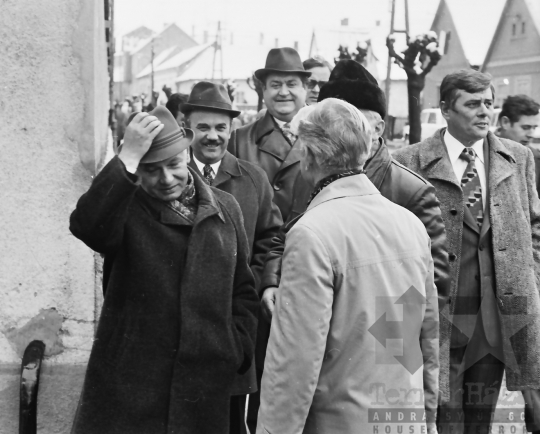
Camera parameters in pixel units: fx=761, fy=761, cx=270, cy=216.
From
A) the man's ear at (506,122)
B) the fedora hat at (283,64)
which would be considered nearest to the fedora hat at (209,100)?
the fedora hat at (283,64)

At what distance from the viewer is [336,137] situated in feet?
8.85

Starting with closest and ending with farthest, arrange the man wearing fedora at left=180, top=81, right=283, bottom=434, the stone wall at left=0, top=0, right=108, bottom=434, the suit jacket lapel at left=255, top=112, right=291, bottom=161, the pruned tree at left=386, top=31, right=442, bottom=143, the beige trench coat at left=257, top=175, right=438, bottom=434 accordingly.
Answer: the beige trench coat at left=257, top=175, right=438, bottom=434 → the stone wall at left=0, top=0, right=108, bottom=434 → the man wearing fedora at left=180, top=81, right=283, bottom=434 → the suit jacket lapel at left=255, top=112, right=291, bottom=161 → the pruned tree at left=386, top=31, right=442, bottom=143

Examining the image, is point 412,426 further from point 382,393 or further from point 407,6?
point 407,6


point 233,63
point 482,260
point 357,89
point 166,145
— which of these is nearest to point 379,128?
point 357,89

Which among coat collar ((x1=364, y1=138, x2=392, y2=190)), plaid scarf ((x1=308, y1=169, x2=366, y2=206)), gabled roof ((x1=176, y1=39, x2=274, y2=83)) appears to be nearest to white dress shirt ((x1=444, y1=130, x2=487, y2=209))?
coat collar ((x1=364, y1=138, x2=392, y2=190))

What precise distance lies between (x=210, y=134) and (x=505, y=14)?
47.4 metres

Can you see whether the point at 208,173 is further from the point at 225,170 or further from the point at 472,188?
the point at 472,188

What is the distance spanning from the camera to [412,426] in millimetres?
2771

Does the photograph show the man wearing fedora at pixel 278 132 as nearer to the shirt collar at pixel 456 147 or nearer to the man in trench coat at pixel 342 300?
the shirt collar at pixel 456 147

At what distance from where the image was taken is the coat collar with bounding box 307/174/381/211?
2.70m

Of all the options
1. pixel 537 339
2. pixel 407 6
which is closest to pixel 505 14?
pixel 407 6

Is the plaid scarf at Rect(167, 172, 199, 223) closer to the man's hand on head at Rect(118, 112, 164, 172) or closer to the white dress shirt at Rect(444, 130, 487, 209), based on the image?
the man's hand on head at Rect(118, 112, 164, 172)

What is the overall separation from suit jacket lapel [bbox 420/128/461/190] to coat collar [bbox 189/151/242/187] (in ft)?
3.67

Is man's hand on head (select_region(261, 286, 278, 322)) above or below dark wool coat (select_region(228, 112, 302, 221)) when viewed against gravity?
below
